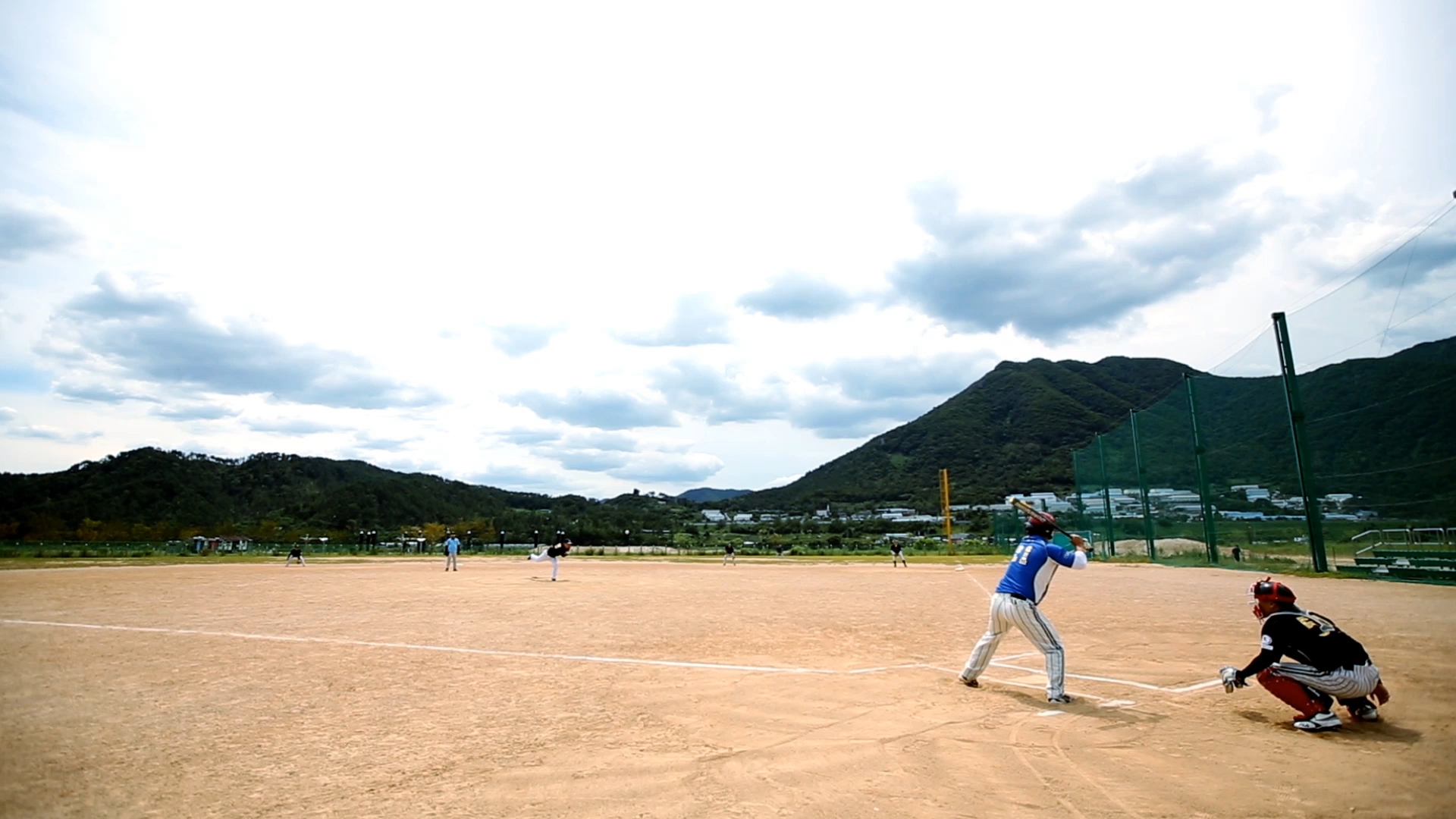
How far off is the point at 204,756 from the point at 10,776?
1021 millimetres

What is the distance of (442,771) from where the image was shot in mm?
4898

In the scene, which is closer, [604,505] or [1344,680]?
[1344,680]

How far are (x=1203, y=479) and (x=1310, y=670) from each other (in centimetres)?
2466

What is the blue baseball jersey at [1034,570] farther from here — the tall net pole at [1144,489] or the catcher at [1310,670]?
the tall net pole at [1144,489]

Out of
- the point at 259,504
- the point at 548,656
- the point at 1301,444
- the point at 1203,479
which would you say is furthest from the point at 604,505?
the point at 548,656

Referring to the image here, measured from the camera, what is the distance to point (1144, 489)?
33.0 metres

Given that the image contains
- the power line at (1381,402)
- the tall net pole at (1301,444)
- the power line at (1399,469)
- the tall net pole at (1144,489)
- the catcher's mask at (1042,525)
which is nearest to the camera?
the catcher's mask at (1042,525)

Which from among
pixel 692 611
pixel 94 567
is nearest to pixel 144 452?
pixel 94 567

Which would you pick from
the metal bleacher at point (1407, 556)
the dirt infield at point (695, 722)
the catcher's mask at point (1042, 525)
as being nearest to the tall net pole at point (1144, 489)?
the metal bleacher at point (1407, 556)

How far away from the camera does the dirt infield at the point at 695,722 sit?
171 inches

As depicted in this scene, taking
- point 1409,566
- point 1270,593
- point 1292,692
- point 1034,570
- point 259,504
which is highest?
point 259,504

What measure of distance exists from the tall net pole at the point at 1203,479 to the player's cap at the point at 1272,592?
24302mm

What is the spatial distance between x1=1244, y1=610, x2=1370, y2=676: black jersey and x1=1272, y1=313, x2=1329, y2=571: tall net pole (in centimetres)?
1807

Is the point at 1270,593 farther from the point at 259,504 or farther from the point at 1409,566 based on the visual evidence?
the point at 259,504
